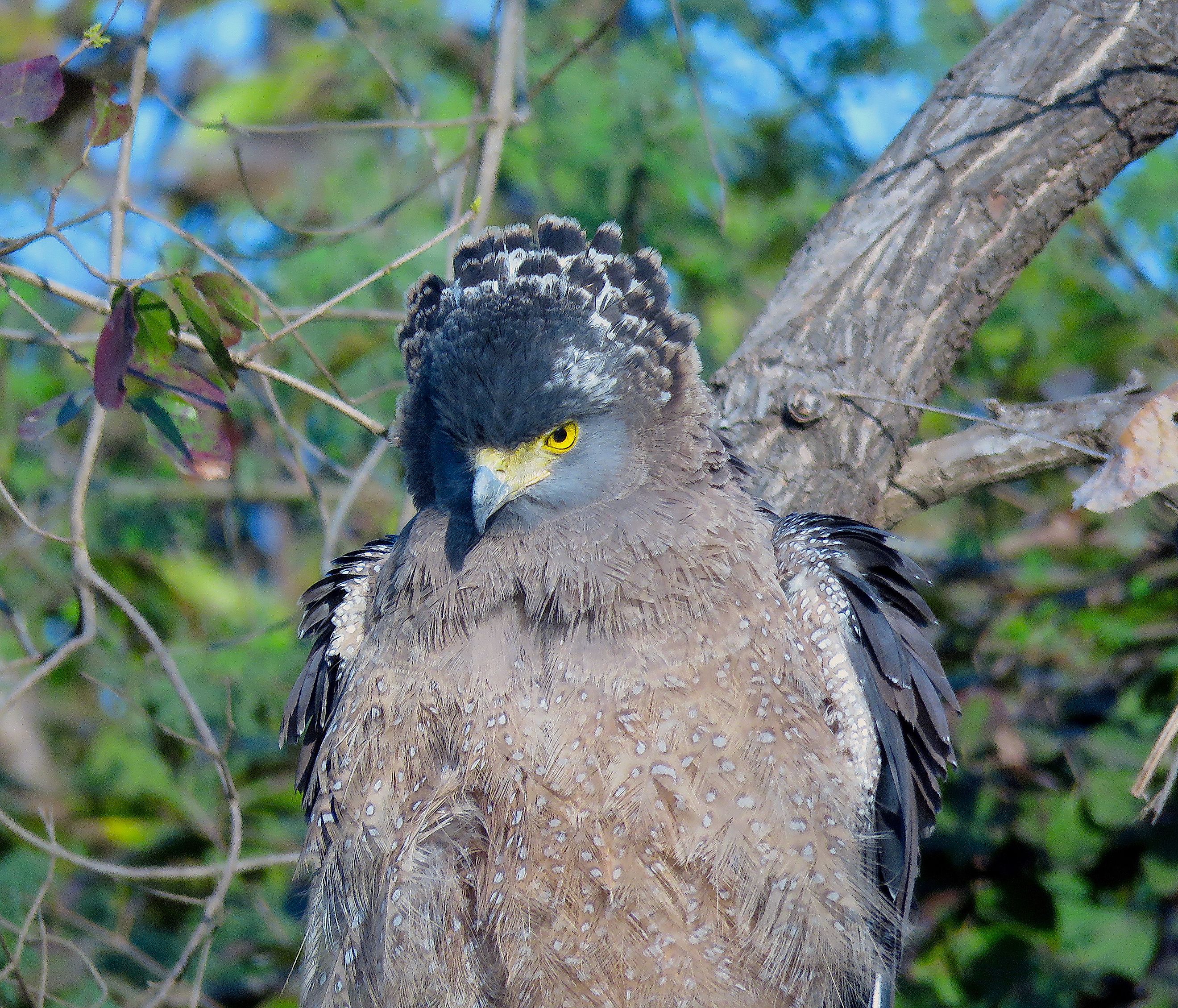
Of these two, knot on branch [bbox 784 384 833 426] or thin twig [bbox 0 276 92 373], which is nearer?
thin twig [bbox 0 276 92 373]

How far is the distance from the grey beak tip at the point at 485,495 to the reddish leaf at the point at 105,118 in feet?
4.30

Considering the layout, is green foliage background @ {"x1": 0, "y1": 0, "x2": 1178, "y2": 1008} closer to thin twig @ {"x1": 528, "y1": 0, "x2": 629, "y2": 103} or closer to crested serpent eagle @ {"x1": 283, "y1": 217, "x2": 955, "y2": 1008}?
thin twig @ {"x1": 528, "y1": 0, "x2": 629, "y2": 103}

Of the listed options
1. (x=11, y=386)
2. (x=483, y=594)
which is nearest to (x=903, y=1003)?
(x=483, y=594)

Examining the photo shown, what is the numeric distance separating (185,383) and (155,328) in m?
0.22

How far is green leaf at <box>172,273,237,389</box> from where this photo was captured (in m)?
2.91

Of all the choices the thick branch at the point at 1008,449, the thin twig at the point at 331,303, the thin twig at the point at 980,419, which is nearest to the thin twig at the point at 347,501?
the thin twig at the point at 331,303

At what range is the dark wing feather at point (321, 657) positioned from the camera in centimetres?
383

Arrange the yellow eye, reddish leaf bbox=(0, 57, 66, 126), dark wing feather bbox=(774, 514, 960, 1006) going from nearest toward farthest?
1. reddish leaf bbox=(0, 57, 66, 126)
2. the yellow eye
3. dark wing feather bbox=(774, 514, 960, 1006)

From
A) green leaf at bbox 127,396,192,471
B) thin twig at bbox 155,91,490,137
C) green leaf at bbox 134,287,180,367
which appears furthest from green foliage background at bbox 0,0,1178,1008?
green leaf at bbox 134,287,180,367

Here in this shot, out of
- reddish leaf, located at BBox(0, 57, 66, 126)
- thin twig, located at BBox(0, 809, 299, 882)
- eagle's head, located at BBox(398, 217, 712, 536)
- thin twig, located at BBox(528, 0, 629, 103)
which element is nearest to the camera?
reddish leaf, located at BBox(0, 57, 66, 126)

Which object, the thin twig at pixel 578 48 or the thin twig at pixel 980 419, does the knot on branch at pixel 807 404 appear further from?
the thin twig at pixel 578 48

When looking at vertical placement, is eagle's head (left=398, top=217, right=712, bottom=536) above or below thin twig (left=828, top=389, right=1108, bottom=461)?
below

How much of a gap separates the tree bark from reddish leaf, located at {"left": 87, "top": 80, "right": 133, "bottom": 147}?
2.12 metres

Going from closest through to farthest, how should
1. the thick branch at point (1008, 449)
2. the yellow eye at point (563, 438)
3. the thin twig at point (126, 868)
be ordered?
the yellow eye at point (563, 438) → the thin twig at point (126, 868) → the thick branch at point (1008, 449)
